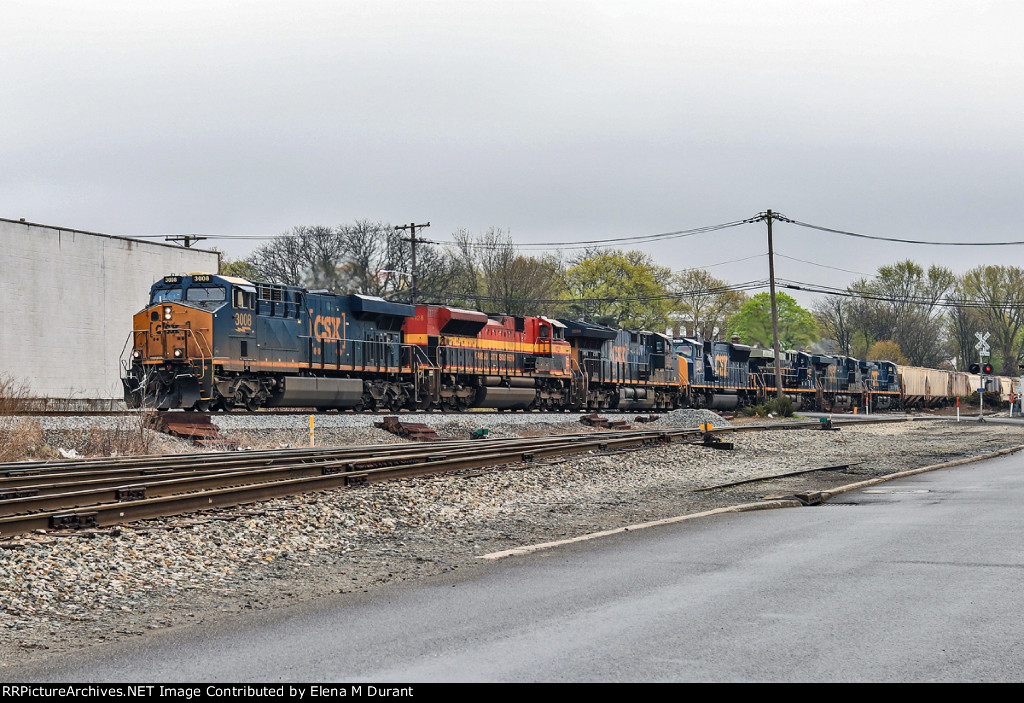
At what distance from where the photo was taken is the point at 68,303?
35.0m

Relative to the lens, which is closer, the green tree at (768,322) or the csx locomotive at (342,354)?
the csx locomotive at (342,354)

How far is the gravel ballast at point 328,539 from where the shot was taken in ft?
23.4

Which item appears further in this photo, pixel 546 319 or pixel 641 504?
pixel 546 319

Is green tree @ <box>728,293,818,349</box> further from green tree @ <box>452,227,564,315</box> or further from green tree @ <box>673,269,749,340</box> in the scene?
green tree @ <box>452,227,564,315</box>

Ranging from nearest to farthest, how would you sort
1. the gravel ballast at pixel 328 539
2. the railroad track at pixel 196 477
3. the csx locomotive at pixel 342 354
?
the gravel ballast at pixel 328 539, the railroad track at pixel 196 477, the csx locomotive at pixel 342 354

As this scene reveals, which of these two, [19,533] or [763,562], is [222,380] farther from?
[763,562]

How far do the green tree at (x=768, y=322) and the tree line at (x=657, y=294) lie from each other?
0.40 feet

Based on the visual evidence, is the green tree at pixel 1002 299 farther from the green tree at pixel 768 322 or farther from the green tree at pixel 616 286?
the green tree at pixel 616 286

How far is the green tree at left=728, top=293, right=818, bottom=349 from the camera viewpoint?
104 m

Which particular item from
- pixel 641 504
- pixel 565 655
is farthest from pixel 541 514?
pixel 565 655

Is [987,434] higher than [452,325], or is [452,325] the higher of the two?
[452,325]

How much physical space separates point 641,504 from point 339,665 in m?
9.10

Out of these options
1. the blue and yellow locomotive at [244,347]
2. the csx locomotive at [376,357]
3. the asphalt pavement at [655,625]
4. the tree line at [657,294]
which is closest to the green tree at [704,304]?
the tree line at [657,294]

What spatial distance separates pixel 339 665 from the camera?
5230 millimetres
